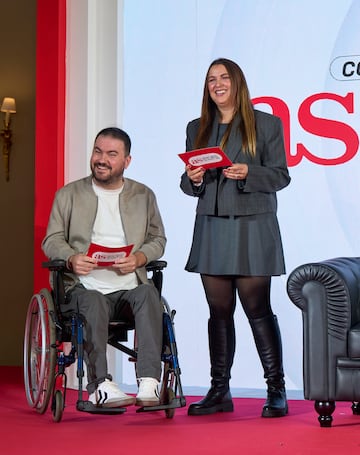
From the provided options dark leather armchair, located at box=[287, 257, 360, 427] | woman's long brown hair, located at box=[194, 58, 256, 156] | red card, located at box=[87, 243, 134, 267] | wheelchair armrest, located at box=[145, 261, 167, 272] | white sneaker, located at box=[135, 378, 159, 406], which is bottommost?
white sneaker, located at box=[135, 378, 159, 406]

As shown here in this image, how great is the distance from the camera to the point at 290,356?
442cm

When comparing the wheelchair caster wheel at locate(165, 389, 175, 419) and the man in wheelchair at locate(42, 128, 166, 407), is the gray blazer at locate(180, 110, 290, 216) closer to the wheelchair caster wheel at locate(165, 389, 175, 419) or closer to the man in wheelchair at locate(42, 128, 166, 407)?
the man in wheelchair at locate(42, 128, 166, 407)

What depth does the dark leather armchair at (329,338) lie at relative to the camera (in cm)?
327

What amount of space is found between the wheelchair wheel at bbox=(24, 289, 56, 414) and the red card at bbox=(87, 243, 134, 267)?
263 millimetres

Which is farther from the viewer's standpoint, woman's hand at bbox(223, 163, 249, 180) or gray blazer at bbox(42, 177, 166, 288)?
gray blazer at bbox(42, 177, 166, 288)

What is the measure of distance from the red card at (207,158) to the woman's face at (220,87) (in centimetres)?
34

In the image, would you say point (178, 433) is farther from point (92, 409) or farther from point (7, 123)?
point (7, 123)

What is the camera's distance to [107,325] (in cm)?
341

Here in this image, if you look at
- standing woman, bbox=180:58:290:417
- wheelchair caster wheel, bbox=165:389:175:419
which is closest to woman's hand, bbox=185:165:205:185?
standing woman, bbox=180:58:290:417

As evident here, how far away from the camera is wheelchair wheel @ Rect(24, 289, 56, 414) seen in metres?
3.45

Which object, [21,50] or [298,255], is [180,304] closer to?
[298,255]

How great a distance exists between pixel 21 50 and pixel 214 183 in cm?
300

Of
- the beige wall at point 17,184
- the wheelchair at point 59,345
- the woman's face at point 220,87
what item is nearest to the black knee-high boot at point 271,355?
the wheelchair at point 59,345

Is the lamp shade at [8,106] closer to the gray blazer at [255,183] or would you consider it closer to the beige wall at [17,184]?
the beige wall at [17,184]
